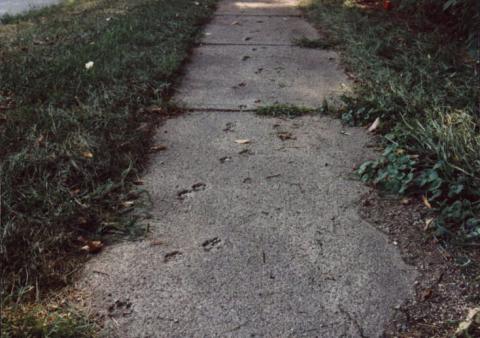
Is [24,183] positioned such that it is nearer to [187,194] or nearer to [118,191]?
[118,191]

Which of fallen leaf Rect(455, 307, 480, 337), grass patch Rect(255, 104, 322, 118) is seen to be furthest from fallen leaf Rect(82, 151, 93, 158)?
fallen leaf Rect(455, 307, 480, 337)

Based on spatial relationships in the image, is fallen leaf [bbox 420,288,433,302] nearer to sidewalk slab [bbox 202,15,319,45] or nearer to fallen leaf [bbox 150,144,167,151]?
fallen leaf [bbox 150,144,167,151]

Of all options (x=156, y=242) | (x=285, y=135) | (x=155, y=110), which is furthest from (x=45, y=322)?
(x=155, y=110)

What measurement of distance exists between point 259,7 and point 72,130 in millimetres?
5188

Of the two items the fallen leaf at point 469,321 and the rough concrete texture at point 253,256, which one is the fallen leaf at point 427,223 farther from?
the fallen leaf at point 469,321

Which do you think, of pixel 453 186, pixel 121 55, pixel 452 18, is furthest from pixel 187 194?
pixel 452 18

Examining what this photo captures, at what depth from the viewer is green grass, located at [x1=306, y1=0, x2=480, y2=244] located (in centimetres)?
216

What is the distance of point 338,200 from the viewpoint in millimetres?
2254

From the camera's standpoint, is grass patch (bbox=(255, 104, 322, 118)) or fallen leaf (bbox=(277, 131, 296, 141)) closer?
fallen leaf (bbox=(277, 131, 296, 141))

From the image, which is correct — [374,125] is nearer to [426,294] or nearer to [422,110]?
[422,110]

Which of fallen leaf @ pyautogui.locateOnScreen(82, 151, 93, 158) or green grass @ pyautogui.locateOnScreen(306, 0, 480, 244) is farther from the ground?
fallen leaf @ pyautogui.locateOnScreen(82, 151, 93, 158)

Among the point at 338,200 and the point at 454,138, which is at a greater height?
the point at 454,138

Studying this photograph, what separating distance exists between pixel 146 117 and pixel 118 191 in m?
0.91

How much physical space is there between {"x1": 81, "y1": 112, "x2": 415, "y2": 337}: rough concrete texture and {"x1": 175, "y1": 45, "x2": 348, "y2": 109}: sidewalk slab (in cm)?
77
